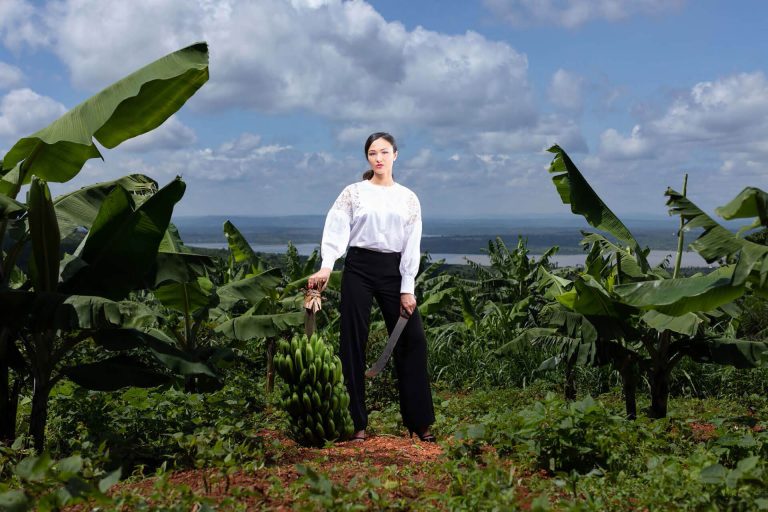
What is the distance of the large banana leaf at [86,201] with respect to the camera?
7.56 m

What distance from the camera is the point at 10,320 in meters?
6.07

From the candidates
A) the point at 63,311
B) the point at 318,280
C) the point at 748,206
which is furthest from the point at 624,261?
the point at 63,311

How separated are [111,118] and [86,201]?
1.09m

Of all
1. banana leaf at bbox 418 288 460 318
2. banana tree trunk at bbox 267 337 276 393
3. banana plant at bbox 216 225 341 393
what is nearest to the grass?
banana plant at bbox 216 225 341 393

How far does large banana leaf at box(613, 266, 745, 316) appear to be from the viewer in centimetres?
592

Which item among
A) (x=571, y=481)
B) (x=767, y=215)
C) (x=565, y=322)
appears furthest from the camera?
(x=565, y=322)

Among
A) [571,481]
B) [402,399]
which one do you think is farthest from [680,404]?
[571,481]

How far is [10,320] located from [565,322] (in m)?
4.81

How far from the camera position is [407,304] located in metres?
6.57

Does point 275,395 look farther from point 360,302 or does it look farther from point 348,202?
point 348,202

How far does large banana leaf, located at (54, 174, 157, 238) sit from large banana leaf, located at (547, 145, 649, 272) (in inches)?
164

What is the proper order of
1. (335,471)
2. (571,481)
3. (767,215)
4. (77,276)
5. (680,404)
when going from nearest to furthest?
(571,481) → (335,471) → (767,215) → (77,276) → (680,404)

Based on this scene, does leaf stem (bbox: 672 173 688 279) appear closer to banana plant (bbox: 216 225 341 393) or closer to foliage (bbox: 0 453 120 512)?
banana plant (bbox: 216 225 341 393)

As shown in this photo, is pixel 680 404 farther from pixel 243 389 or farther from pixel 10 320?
pixel 10 320
